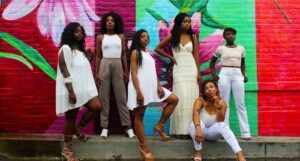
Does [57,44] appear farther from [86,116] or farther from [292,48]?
[292,48]

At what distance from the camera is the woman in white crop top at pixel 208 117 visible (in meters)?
5.59

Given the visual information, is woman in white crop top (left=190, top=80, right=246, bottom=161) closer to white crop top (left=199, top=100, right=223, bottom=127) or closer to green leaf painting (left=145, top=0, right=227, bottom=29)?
white crop top (left=199, top=100, right=223, bottom=127)

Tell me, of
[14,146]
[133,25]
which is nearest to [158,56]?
[133,25]

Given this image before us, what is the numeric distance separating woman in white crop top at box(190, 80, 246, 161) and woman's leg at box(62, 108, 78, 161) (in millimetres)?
1557

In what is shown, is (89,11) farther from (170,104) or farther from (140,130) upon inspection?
(140,130)

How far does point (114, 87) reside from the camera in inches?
249

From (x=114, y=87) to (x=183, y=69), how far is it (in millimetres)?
1051

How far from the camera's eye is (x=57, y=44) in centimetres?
685

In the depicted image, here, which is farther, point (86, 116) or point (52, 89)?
point (52, 89)

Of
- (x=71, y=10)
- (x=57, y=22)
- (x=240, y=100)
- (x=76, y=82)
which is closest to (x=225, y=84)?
(x=240, y=100)

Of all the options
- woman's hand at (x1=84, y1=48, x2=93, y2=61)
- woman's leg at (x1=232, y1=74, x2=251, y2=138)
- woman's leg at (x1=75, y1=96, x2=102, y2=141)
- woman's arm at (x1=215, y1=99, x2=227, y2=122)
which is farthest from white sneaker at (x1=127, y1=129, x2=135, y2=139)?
woman's leg at (x1=232, y1=74, x2=251, y2=138)

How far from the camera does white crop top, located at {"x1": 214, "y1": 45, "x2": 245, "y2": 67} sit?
254 inches

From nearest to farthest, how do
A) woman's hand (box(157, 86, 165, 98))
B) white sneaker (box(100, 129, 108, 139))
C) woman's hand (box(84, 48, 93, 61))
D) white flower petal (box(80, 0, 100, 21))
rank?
woman's hand (box(157, 86, 165, 98)), woman's hand (box(84, 48, 93, 61)), white sneaker (box(100, 129, 108, 139)), white flower petal (box(80, 0, 100, 21))

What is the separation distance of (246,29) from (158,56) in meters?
1.50
